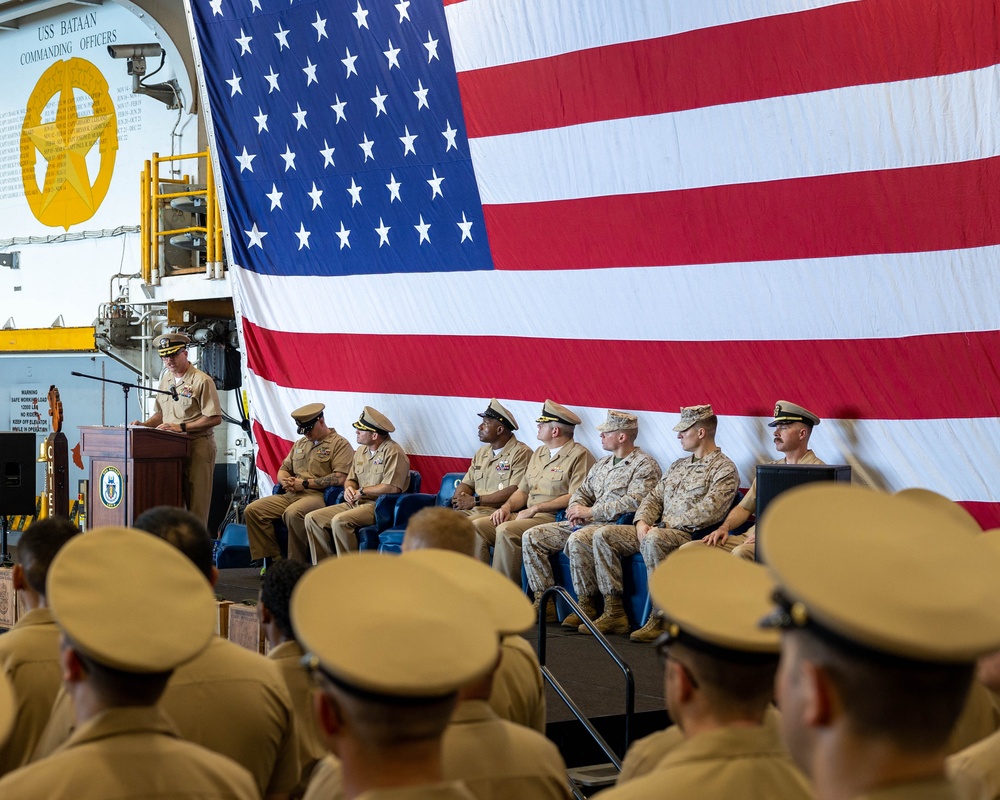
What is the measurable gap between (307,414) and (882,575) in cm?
654

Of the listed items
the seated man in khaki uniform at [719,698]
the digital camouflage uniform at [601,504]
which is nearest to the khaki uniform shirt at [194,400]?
the digital camouflage uniform at [601,504]

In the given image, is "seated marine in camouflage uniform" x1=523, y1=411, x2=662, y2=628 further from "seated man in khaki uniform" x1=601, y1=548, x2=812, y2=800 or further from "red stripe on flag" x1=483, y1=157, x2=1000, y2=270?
"seated man in khaki uniform" x1=601, y1=548, x2=812, y2=800

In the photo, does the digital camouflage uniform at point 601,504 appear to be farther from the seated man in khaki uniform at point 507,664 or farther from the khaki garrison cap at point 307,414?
the seated man in khaki uniform at point 507,664

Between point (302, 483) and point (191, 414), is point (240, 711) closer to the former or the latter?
point (302, 483)

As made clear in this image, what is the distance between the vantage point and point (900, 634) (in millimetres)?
853

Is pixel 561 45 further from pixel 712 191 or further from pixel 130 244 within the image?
pixel 130 244

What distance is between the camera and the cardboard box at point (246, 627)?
3628 mm

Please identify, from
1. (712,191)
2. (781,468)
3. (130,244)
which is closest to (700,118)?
(712,191)

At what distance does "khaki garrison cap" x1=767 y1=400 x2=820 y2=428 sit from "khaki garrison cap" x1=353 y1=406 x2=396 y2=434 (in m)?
2.48

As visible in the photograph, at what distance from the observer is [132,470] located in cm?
688

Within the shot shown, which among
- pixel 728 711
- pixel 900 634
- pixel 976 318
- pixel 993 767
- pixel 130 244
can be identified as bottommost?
pixel 993 767

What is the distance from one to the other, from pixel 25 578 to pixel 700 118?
4101mm

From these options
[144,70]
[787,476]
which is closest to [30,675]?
[787,476]

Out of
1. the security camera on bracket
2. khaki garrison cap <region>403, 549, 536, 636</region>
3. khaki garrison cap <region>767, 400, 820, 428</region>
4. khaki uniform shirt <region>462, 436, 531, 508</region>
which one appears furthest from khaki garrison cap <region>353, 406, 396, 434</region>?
khaki garrison cap <region>403, 549, 536, 636</region>
